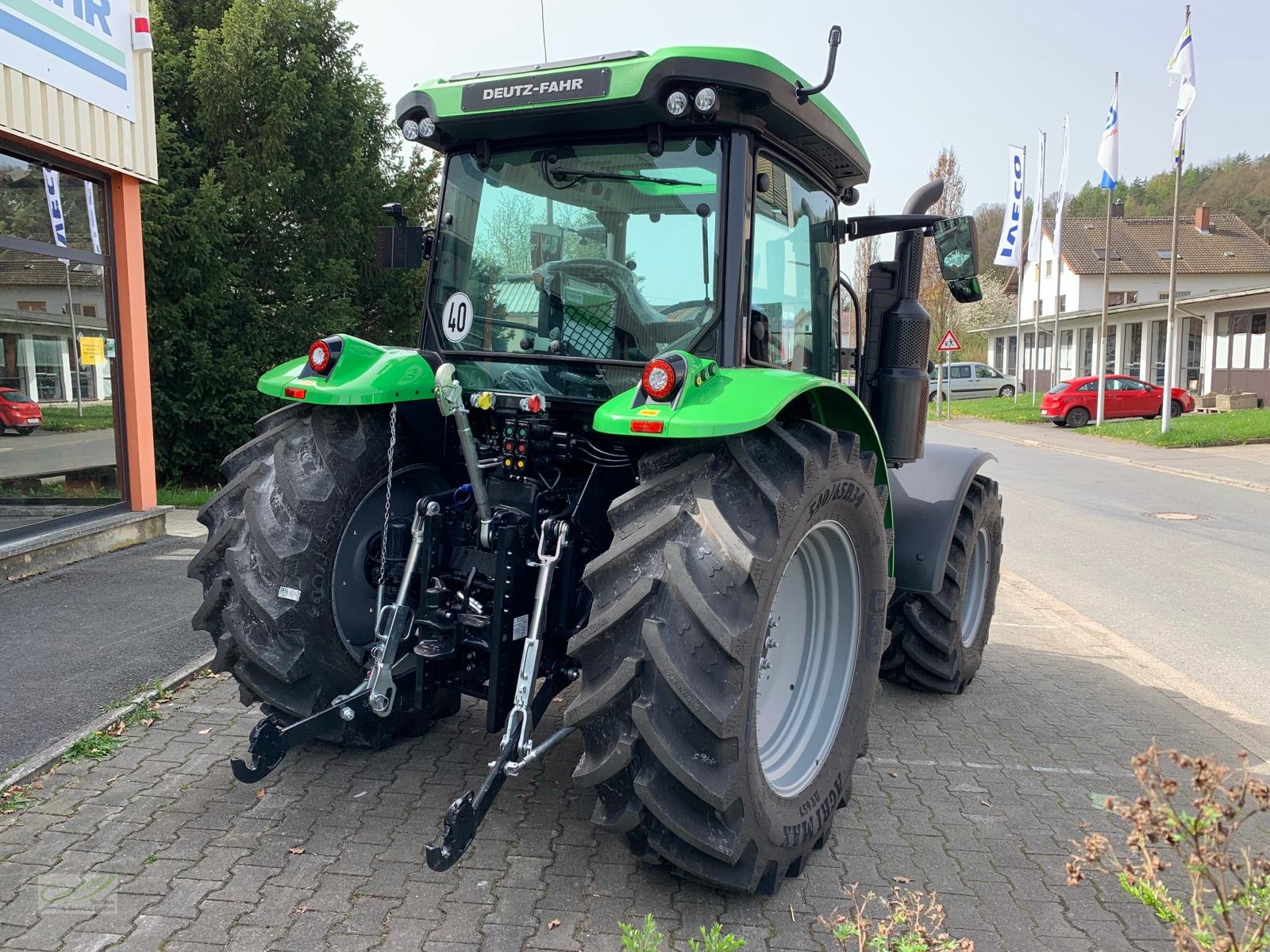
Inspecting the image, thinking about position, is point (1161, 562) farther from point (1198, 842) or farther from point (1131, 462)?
point (1131, 462)

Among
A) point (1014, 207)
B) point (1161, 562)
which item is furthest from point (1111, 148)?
point (1161, 562)

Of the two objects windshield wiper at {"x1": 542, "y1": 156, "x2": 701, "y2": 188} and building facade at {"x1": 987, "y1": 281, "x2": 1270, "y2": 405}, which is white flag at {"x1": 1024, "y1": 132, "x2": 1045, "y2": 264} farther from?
windshield wiper at {"x1": 542, "y1": 156, "x2": 701, "y2": 188}

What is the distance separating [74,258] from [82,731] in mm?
5562

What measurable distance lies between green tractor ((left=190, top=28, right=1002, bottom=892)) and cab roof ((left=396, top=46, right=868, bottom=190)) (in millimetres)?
11

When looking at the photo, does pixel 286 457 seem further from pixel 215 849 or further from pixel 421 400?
pixel 215 849

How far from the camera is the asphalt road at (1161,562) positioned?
6.45 meters

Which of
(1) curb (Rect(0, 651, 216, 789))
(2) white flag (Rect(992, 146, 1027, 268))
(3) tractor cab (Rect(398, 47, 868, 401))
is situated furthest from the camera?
(2) white flag (Rect(992, 146, 1027, 268))

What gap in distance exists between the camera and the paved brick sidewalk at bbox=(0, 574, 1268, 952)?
280 centimetres

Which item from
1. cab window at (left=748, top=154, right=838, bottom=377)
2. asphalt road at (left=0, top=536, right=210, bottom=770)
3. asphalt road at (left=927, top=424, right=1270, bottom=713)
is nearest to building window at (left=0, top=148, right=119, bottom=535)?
asphalt road at (left=0, top=536, right=210, bottom=770)

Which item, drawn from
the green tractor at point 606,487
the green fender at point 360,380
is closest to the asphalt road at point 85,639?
the green tractor at point 606,487

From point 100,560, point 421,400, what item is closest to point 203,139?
point 100,560

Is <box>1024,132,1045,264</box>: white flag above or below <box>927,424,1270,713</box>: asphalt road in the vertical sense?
above

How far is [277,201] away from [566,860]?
37.1ft

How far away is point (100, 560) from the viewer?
7.82m
